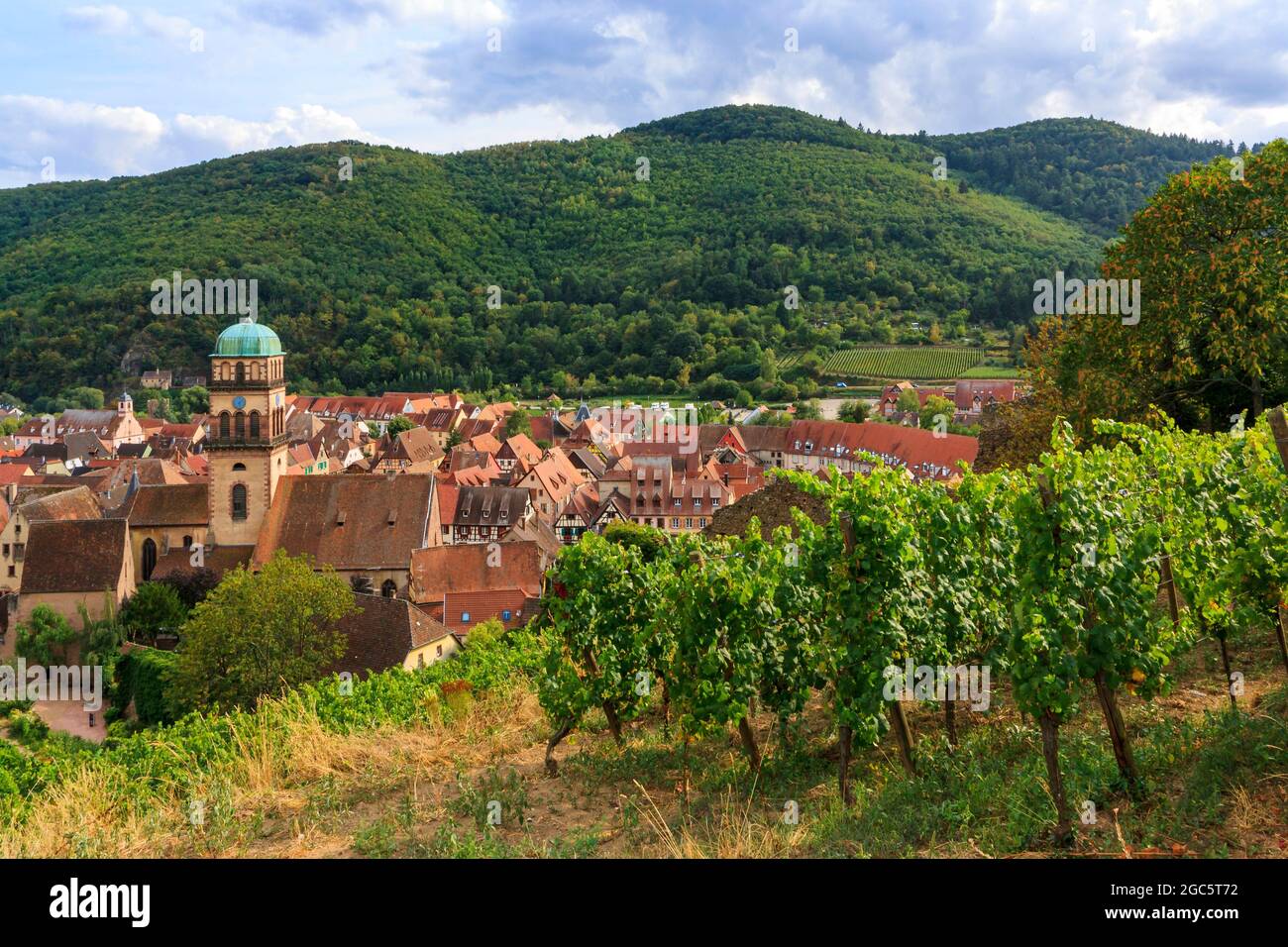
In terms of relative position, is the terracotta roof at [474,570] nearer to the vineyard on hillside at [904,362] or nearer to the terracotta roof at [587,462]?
the terracotta roof at [587,462]

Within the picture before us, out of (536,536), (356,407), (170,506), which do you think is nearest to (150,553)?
(170,506)

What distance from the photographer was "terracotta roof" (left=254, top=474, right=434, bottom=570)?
43.5m

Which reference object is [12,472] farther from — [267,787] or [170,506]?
[267,787]

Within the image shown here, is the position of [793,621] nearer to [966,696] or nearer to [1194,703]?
[966,696]

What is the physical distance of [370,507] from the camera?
44469mm

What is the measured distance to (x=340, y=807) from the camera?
10.7 metres

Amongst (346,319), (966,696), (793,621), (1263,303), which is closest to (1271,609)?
(966,696)

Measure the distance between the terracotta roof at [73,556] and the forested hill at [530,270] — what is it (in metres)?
96.7

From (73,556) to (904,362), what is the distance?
329 feet

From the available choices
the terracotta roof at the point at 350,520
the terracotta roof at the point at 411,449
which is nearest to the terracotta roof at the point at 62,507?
the terracotta roof at the point at 350,520

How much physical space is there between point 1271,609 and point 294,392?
145m

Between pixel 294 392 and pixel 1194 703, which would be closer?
pixel 1194 703

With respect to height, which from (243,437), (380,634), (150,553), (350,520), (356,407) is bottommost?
(380,634)

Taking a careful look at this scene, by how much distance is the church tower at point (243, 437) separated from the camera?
44.3 m
